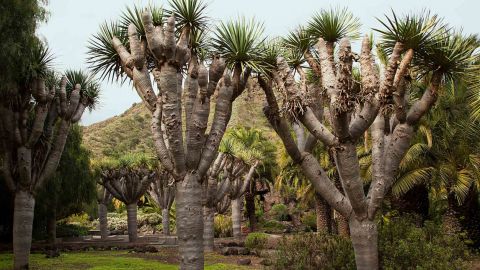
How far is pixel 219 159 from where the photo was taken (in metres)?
20.6

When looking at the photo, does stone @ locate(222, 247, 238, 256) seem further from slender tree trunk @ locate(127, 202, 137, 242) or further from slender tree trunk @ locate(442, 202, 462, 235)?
slender tree trunk @ locate(127, 202, 137, 242)

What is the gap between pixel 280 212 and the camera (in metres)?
47.3

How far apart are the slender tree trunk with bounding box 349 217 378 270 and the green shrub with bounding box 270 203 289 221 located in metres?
36.8

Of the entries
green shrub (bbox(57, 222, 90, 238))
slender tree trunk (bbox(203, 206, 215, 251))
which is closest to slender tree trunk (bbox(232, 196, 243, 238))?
slender tree trunk (bbox(203, 206, 215, 251))

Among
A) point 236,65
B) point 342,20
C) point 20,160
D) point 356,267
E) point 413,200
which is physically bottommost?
point 356,267

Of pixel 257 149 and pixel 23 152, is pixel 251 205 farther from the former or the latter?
pixel 23 152

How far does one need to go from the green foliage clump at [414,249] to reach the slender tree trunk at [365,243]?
0.50 metres

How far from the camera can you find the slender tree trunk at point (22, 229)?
48.5 feet

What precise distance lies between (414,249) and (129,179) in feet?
70.5


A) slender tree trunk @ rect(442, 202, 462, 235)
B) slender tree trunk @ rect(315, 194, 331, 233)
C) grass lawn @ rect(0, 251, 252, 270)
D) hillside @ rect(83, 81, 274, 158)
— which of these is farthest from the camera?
hillside @ rect(83, 81, 274, 158)

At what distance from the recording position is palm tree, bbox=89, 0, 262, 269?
998cm

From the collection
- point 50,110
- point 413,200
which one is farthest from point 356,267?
point 50,110

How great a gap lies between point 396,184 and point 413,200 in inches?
70.1

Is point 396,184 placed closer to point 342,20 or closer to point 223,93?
point 342,20
